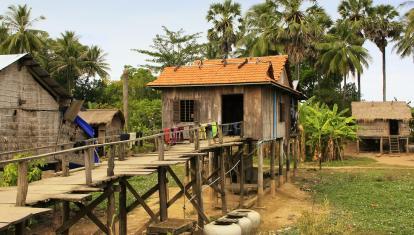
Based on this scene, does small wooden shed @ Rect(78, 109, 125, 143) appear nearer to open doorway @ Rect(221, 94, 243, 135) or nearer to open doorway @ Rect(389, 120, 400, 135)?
open doorway @ Rect(221, 94, 243, 135)

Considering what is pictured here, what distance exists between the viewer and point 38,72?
18.3 m

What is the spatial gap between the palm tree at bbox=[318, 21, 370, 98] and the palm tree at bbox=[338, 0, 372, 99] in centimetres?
117

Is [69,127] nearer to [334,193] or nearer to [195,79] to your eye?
[195,79]

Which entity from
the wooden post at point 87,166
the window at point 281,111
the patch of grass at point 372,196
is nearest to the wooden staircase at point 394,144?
the patch of grass at point 372,196

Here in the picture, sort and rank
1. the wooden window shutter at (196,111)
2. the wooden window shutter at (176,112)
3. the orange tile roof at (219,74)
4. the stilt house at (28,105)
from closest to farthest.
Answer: the stilt house at (28,105)
the orange tile roof at (219,74)
the wooden window shutter at (196,111)
the wooden window shutter at (176,112)

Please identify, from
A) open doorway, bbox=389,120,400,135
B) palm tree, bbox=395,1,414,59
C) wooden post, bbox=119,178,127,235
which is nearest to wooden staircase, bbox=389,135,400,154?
open doorway, bbox=389,120,400,135

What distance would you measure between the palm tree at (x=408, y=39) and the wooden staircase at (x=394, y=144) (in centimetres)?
Answer: 809

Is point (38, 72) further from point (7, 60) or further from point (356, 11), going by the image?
point (356, 11)

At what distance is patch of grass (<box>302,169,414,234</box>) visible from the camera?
17.0 metres

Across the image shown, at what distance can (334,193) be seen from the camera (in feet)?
78.3

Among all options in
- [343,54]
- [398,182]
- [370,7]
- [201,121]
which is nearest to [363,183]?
[398,182]

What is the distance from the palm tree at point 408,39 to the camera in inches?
1373

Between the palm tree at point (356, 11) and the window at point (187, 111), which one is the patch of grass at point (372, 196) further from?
the palm tree at point (356, 11)

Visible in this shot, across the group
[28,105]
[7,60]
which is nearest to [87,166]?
[7,60]
